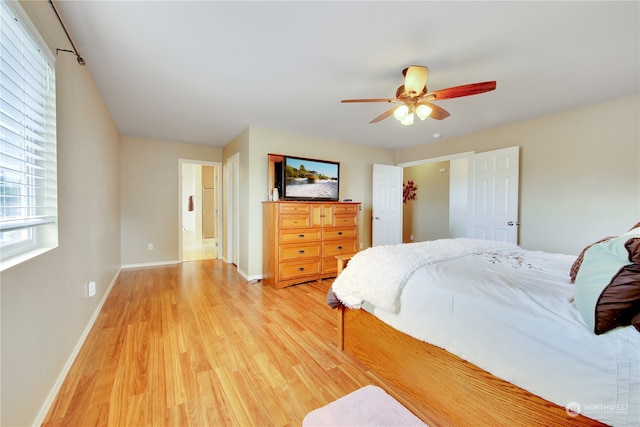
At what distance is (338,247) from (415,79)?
2.58 meters

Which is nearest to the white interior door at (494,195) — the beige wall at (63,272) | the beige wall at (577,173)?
the beige wall at (577,173)

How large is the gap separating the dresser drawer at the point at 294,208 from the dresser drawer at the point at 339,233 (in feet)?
1.49

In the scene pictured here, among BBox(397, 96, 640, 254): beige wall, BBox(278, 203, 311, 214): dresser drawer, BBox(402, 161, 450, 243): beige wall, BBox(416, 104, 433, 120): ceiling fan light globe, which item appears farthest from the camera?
BBox(402, 161, 450, 243): beige wall

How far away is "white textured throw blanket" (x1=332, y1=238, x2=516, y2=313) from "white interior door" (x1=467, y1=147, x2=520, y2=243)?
2156 millimetres

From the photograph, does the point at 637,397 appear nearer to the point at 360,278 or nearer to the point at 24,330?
the point at 360,278

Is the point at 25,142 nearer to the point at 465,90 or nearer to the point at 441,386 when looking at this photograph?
the point at 441,386

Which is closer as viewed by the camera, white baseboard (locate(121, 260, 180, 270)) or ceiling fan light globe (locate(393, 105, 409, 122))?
ceiling fan light globe (locate(393, 105, 409, 122))

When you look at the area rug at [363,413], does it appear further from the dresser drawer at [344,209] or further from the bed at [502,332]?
the dresser drawer at [344,209]

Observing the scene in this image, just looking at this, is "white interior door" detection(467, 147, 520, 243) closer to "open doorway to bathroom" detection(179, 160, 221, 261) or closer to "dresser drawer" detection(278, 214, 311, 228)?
"dresser drawer" detection(278, 214, 311, 228)

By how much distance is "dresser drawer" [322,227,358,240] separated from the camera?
12.6 feet

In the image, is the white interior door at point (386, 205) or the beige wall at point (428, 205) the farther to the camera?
the beige wall at point (428, 205)

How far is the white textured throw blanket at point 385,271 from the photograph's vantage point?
4.80ft

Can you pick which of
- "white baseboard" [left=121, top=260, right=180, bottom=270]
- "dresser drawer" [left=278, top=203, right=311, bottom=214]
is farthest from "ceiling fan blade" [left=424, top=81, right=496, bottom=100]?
"white baseboard" [left=121, top=260, right=180, bottom=270]

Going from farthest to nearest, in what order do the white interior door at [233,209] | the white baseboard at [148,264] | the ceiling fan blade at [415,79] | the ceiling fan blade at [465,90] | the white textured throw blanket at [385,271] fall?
the white baseboard at [148,264] → the white interior door at [233,209] → the ceiling fan blade at [415,79] → the ceiling fan blade at [465,90] → the white textured throw blanket at [385,271]
